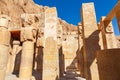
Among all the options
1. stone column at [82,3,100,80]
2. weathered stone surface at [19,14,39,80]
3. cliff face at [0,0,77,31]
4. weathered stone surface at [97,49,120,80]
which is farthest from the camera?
cliff face at [0,0,77,31]

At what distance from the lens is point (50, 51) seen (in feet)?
24.8

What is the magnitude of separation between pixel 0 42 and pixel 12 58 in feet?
24.7

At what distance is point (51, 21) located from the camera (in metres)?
8.16

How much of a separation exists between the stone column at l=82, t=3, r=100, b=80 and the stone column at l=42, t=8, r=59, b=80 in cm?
185

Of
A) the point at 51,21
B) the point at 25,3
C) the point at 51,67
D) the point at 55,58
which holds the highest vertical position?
the point at 25,3

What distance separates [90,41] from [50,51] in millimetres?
2590

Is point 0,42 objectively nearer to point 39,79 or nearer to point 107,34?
point 39,79

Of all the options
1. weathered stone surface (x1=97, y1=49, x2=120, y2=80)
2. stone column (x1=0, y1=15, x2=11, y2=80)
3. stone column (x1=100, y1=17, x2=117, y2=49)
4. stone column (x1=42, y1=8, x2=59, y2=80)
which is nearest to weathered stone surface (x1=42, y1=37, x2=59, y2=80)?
stone column (x1=42, y1=8, x2=59, y2=80)

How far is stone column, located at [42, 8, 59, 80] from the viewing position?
7113 mm

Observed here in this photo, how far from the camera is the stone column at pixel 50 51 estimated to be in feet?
23.3

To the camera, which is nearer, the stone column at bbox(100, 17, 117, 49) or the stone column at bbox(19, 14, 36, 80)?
the stone column at bbox(19, 14, 36, 80)

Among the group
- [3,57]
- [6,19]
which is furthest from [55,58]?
[6,19]

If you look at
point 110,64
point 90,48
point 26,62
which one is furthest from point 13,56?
point 110,64

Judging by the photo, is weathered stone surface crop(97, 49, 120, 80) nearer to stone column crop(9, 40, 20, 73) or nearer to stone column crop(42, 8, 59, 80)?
stone column crop(42, 8, 59, 80)
